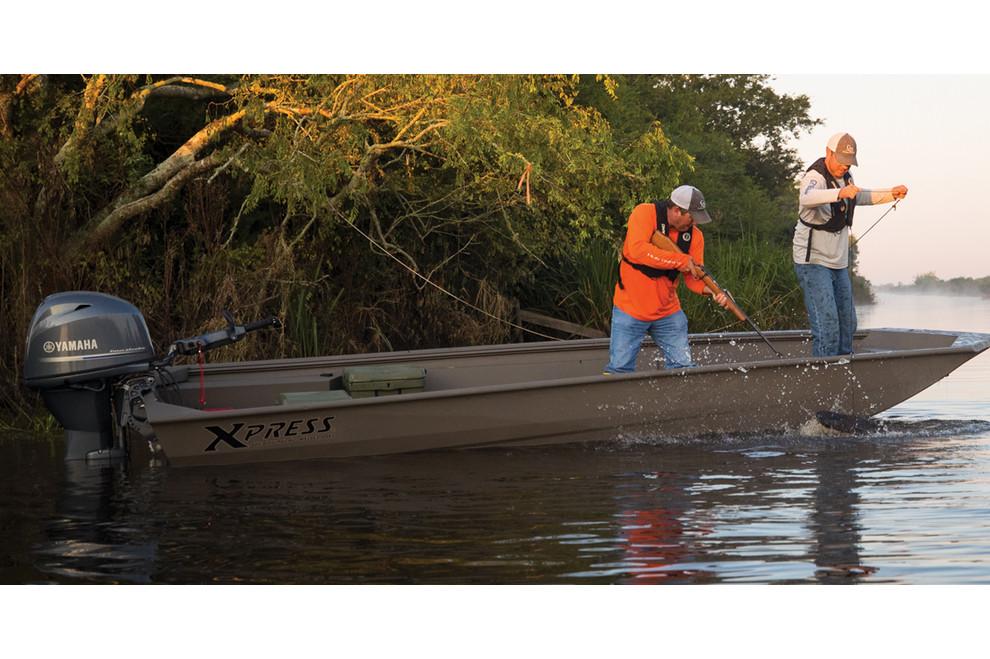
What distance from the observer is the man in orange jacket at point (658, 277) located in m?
8.64

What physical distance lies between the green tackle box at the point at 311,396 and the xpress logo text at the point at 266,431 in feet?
0.95

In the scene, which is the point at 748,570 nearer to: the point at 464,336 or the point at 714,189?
the point at 464,336

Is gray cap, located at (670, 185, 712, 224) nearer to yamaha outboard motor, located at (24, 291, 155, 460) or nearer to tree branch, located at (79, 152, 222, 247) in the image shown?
yamaha outboard motor, located at (24, 291, 155, 460)

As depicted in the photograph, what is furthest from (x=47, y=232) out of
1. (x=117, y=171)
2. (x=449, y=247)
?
(x=449, y=247)

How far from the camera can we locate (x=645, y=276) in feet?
29.0

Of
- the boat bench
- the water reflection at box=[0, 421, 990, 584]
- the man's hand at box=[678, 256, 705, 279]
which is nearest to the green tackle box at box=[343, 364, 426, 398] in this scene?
the boat bench

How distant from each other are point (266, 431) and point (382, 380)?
3.97 ft

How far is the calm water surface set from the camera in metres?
5.76

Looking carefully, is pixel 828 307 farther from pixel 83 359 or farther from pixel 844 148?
pixel 83 359

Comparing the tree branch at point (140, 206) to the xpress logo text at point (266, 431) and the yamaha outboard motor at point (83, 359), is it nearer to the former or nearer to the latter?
the yamaha outboard motor at point (83, 359)

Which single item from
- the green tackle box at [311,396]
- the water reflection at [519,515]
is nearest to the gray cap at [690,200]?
the water reflection at [519,515]

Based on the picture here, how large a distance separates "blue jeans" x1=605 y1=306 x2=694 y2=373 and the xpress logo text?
1992 millimetres

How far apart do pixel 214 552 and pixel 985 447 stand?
5.17 meters

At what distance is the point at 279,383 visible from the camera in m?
9.62
